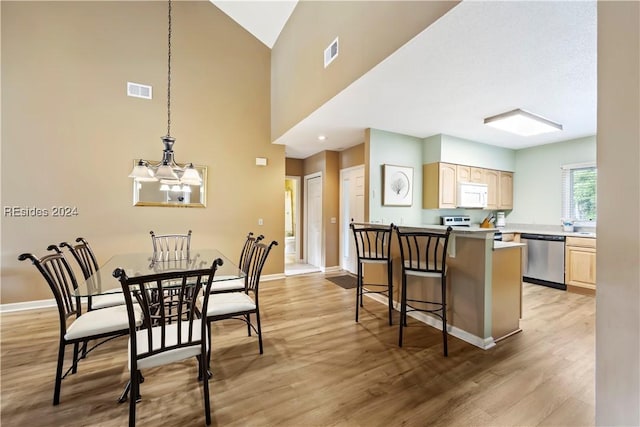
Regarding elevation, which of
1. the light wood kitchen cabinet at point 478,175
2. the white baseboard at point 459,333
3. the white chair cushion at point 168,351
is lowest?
the white baseboard at point 459,333

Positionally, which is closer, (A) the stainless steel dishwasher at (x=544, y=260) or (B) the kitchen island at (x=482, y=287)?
(B) the kitchen island at (x=482, y=287)

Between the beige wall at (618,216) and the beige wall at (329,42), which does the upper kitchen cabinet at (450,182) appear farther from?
the beige wall at (618,216)

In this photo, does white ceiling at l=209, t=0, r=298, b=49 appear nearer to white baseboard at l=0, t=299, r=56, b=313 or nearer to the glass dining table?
the glass dining table

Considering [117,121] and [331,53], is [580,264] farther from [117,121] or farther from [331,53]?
[117,121]

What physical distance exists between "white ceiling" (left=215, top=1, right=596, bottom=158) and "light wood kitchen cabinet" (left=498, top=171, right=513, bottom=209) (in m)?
1.10

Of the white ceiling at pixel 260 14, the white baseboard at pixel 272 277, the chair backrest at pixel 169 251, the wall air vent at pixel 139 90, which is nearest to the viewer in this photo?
the chair backrest at pixel 169 251

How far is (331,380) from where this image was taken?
2023mm

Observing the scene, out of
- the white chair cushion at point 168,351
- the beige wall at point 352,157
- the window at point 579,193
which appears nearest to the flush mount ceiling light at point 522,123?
the window at point 579,193

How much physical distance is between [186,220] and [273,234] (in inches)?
57.2

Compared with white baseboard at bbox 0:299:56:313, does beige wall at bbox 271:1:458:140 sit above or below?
above

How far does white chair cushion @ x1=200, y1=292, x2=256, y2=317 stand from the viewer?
2148 millimetres

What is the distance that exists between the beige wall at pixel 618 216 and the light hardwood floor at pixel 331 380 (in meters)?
0.93

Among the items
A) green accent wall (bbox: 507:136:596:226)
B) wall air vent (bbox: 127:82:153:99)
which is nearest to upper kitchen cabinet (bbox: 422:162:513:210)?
green accent wall (bbox: 507:136:596:226)

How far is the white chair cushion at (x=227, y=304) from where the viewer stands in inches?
84.6
